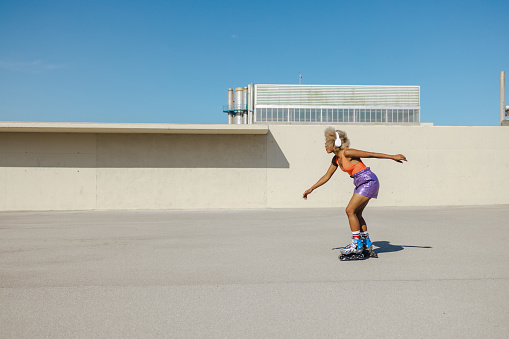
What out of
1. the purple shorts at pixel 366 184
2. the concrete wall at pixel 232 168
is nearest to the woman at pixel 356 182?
the purple shorts at pixel 366 184

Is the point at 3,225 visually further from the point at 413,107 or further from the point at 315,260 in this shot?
the point at 413,107

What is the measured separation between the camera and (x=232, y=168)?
49.6 feet

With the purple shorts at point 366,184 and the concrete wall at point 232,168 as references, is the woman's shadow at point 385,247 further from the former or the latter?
the concrete wall at point 232,168

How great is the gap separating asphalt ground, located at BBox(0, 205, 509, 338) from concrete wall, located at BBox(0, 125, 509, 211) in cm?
627

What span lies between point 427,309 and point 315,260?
2293 millimetres

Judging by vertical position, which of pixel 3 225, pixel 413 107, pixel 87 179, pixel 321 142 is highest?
pixel 413 107

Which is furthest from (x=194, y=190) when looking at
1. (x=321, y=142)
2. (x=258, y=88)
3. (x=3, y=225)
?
(x=258, y=88)

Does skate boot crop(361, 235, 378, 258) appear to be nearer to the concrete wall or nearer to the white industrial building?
the concrete wall

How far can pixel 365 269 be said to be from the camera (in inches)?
210

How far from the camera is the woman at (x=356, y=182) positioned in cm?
591

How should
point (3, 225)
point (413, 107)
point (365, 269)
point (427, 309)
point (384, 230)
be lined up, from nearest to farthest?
point (427, 309), point (365, 269), point (384, 230), point (3, 225), point (413, 107)

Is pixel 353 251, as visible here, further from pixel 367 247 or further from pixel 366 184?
pixel 366 184

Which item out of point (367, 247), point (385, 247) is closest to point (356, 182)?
point (367, 247)

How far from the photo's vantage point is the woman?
5906 millimetres
